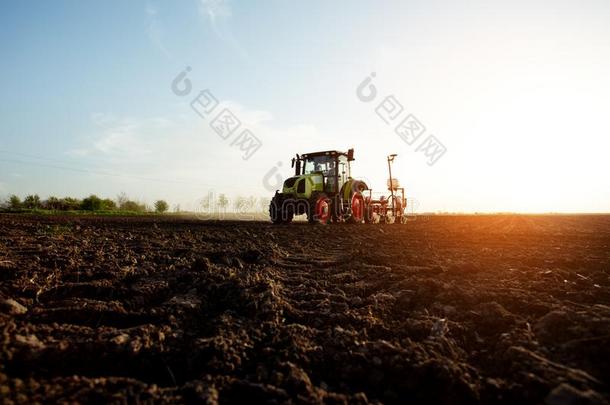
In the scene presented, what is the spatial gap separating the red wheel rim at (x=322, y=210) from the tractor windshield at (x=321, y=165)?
1.45 m

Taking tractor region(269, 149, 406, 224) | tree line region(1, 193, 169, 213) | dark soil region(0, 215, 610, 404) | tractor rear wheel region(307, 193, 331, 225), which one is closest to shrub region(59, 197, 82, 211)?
tree line region(1, 193, 169, 213)

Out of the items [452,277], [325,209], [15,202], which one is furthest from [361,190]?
[15,202]

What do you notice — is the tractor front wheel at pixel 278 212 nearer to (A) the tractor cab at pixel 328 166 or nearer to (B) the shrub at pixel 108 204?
(A) the tractor cab at pixel 328 166

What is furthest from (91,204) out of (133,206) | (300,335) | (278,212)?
(300,335)

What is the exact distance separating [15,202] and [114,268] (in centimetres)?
3236

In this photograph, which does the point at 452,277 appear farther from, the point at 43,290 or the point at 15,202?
the point at 15,202

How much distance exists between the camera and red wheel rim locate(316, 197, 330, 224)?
42.2ft

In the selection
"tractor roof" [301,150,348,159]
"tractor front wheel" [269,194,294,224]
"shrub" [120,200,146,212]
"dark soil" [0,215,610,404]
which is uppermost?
"tractor roof" [301,150,348,159]

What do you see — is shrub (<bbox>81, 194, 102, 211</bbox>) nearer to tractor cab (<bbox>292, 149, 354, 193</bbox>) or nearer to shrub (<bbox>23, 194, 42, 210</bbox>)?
shrub (<bbox>23, 194, 42, 210</bbox>)

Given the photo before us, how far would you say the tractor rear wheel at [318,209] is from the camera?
1274cm

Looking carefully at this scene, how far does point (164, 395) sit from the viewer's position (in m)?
1.79

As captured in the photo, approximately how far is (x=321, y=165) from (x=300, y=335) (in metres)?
12.0

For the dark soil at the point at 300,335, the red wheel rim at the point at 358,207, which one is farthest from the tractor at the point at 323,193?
the dark soil at the point at 300,335

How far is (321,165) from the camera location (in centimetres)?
1421
